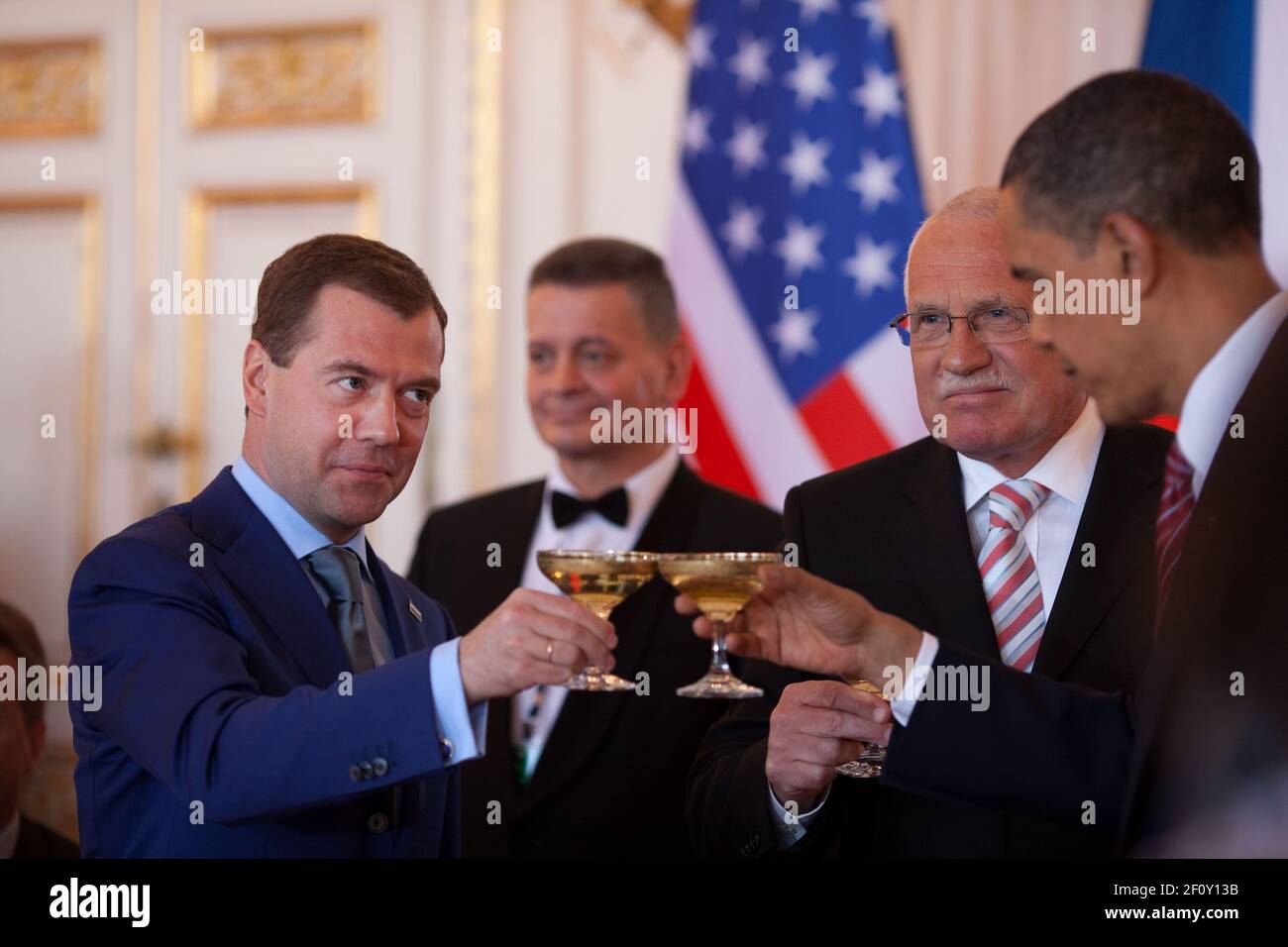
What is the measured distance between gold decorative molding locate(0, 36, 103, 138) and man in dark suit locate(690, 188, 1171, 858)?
4.39m

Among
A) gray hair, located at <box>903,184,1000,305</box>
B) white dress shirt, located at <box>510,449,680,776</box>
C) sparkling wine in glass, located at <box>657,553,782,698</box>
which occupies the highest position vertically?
gray hair, located at <box>903,184,1000,305</box>

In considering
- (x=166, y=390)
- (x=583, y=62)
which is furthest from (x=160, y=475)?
(x=583, y=62)

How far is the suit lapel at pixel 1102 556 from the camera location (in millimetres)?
2357

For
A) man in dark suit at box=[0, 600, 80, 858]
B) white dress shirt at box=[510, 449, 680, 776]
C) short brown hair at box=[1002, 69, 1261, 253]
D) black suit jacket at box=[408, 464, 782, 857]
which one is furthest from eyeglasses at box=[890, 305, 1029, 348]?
man in dark suit at box=[0, 600, 80, 858]

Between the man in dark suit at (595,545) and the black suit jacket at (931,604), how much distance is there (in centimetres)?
52

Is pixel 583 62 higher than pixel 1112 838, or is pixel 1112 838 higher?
pixel 583 62

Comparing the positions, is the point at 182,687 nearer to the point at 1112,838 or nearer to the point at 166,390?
the point at 1112,838

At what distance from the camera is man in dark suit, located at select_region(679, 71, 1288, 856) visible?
1.86m

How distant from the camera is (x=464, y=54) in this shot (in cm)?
562

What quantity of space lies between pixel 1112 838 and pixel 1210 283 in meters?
0.88

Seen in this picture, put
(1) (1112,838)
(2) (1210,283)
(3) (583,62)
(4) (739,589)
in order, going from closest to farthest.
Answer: (2) (1210,283) < (4) (739,589) < (1) (1112,838) < (3) (583,62)

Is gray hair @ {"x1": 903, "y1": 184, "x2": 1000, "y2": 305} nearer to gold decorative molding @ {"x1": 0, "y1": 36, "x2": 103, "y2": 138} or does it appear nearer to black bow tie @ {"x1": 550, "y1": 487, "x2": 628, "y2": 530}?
black bow tie @ {"x1": 550, "y1": 487, "x2": 628, "y2": 530}

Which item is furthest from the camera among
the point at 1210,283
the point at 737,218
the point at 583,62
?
the point at 583,62
